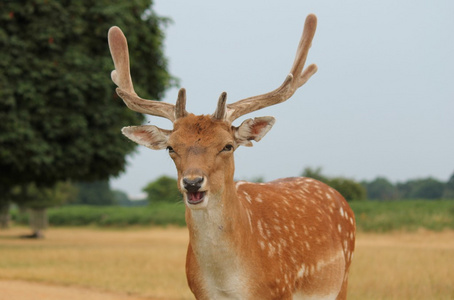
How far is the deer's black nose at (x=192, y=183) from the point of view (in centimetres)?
492

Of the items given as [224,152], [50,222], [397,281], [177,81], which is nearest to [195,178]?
[224,152]

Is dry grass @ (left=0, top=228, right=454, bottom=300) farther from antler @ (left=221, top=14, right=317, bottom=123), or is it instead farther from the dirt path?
antler @ (left=221, top=14, right=317, bottom=123)

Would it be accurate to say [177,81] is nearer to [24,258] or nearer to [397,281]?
[24,258]

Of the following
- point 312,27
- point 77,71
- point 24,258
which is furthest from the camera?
point 77,71

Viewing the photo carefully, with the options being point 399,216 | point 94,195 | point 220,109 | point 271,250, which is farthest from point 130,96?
point 94,195

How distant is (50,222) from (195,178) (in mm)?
49898

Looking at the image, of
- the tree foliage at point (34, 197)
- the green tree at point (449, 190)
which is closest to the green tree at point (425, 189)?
the green tree at point (449, 190)

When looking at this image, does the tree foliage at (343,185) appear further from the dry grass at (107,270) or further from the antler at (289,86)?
the antler at (289,86)

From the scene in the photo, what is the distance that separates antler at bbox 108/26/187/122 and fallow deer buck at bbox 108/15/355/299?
1 centimetres

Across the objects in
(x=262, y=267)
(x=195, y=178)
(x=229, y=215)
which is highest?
(x=195, y=178)

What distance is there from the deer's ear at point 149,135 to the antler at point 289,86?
59 cm

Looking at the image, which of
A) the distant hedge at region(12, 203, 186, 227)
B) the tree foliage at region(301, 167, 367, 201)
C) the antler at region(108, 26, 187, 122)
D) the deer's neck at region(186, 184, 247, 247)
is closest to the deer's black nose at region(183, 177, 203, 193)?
the deer's neck at region(186, 184, 247, 247)

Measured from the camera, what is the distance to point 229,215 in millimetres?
5539

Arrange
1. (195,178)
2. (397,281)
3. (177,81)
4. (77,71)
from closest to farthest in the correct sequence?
(195,178), (397,281), (77,71), (177,81)
